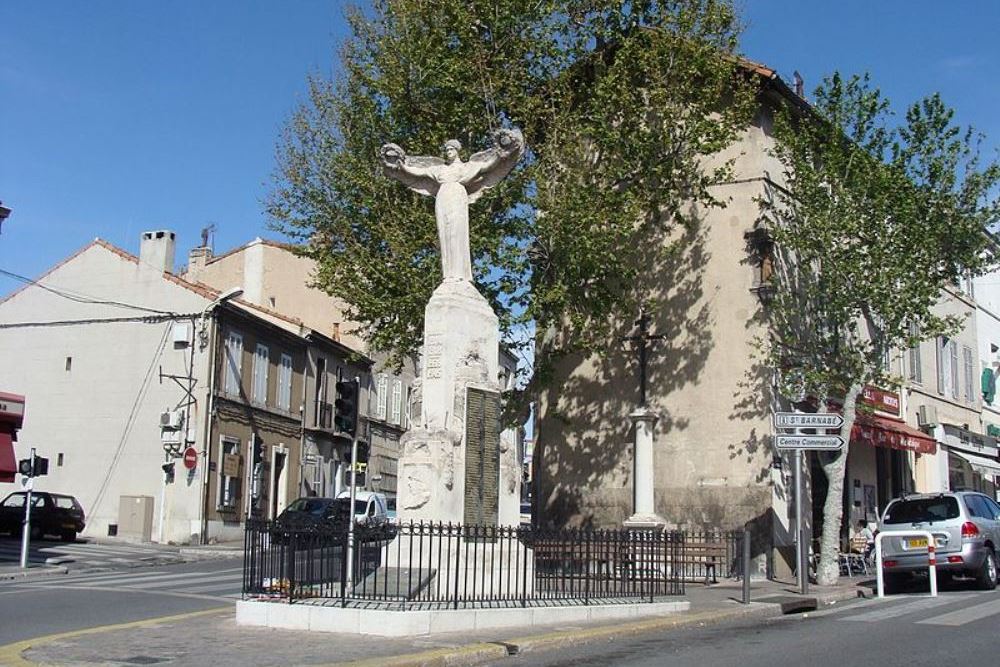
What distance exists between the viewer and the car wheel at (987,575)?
17.4m

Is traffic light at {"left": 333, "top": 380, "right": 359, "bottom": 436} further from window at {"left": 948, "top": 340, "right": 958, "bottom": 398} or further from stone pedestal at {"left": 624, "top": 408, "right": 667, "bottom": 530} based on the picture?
window at {"left": 948, "top": 340, "right": 958, "bottom": 398}

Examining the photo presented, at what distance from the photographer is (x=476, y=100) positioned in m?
20.4

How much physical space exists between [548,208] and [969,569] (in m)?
9.67

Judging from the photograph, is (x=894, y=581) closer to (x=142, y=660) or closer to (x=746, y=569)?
(x=746, y=569)

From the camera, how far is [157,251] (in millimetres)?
32875

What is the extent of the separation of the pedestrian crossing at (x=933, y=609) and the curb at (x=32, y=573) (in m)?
14.9

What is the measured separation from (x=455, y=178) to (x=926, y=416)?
19921 millimetres

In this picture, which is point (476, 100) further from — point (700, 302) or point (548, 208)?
point (700, 302)

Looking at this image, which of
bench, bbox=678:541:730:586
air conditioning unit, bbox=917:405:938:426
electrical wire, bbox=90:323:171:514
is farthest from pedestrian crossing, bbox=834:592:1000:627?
electrical wire, bbox=90:323:171:514

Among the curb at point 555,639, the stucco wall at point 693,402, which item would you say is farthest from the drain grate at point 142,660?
the stucco wall at point 693,402

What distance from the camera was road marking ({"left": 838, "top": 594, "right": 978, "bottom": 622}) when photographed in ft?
43.6

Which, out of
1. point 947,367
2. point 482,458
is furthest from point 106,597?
point 947,367

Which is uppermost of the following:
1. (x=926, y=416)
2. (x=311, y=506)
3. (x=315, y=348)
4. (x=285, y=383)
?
(x=315, y=348)

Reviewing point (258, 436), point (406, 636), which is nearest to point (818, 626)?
point (406, 636)
